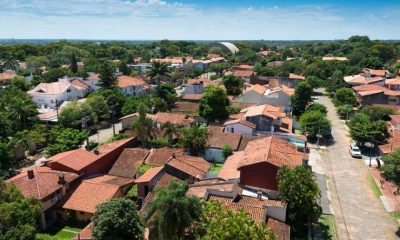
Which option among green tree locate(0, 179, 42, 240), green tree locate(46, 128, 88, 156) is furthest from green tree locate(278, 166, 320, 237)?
green tree locate(46, 128, 88, 156)

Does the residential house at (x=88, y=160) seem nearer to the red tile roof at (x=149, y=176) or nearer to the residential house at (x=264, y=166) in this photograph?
the red tile roof at (x=149, y=176)

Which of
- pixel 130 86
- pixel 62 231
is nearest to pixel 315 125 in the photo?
pixel 62 231

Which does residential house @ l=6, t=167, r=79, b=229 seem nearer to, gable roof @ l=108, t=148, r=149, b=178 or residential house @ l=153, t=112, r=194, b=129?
gable roof @ l=108, t=148, r=149, b=178

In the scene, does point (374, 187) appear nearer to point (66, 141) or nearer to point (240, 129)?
point (240, 129)

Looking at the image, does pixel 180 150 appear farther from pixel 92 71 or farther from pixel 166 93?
pixel 92 71

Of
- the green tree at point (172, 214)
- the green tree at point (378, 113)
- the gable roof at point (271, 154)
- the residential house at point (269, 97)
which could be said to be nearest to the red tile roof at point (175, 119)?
the gable roof at point (271, 154)

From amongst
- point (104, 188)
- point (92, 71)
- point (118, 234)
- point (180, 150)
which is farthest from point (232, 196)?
point (92, 71)
